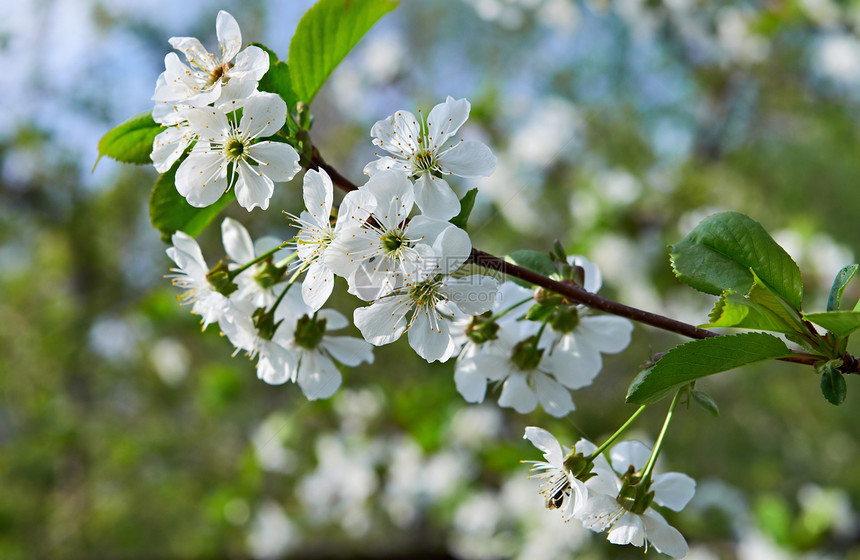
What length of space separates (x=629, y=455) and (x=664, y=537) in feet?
0.24

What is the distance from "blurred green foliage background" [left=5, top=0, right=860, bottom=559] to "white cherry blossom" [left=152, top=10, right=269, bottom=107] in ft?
3.56

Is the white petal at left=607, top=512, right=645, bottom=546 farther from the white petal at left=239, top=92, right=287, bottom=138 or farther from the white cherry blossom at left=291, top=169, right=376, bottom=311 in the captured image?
the white petal at left=239, top=92, right=287, bottom=138

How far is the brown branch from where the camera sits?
363mm

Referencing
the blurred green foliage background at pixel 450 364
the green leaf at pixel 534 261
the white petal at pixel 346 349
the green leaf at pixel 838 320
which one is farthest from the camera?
the blurred green foliage background at pixel 450 364

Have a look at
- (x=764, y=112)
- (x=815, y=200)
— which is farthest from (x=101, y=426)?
(x=764, y=112)

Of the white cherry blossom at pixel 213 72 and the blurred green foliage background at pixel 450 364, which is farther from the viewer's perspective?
the blurred green foliage background at pixel 450 364

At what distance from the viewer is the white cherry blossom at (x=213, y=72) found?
1.26 ft

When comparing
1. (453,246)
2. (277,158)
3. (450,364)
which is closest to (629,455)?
(453,246)

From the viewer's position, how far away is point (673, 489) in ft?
1.49

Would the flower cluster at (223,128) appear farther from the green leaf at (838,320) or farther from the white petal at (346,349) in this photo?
the green leaf at (838,320)

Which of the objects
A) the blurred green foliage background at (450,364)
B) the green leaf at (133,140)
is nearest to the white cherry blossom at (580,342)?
the green leaf at (133,140)

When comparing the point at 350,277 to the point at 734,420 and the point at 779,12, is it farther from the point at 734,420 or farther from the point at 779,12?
the point at 734,420

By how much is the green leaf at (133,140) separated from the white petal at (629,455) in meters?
0.42

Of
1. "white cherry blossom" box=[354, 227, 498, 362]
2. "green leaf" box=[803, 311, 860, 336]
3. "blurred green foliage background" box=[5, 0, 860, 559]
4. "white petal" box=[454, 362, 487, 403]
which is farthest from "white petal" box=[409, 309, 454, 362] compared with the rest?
"blurred green foliage background" box=[5, 0, 860, 559]
